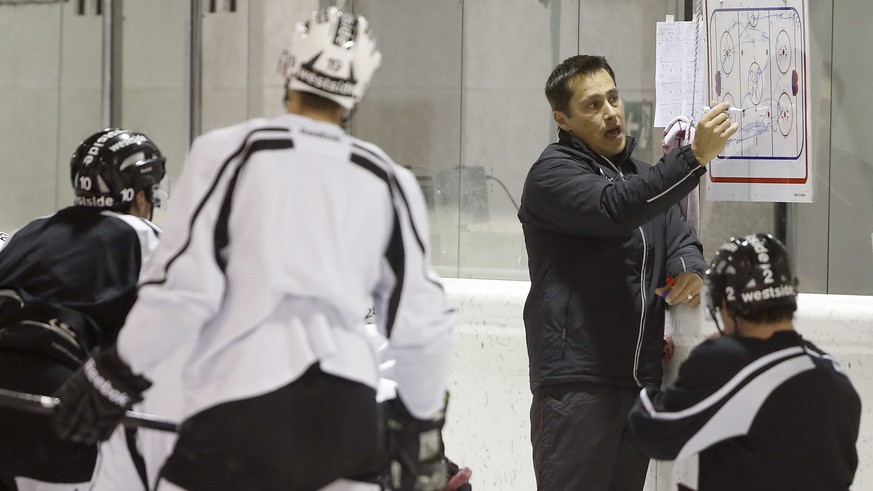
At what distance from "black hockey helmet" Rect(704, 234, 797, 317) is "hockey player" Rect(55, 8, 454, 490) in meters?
0.73

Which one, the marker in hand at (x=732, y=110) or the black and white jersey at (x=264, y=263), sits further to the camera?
the marker in hand at (x=732, y=110)

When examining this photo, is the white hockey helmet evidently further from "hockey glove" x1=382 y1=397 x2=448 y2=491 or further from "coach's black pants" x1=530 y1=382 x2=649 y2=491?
"coach's black pants" x1=530 y1=382 x2=649 y2=491

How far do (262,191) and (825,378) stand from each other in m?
1.20

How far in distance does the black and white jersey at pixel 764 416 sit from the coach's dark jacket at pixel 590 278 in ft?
2.71

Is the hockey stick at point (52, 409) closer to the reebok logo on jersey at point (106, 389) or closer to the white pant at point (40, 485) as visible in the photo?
the reebok logo on jersey at point (106, 389)

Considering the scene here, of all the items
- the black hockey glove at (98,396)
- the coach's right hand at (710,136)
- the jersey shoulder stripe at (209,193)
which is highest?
the coach's right hand at (710,136)

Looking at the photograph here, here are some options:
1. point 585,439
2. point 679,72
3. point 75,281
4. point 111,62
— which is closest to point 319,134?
point 75,281

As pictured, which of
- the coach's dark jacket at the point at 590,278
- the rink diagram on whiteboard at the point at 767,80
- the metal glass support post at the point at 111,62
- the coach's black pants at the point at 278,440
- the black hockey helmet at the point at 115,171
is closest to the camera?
the coach's black pants at the point at 278,440

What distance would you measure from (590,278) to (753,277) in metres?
0.92

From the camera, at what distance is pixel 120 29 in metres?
5.94

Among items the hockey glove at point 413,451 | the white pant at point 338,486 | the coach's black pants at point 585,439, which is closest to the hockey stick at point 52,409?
the white pant at point 338,486

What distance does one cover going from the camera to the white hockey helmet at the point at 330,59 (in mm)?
2141

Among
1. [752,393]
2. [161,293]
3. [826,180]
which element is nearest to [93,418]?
[161,293]

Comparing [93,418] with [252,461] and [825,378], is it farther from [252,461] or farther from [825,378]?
[825,378]
